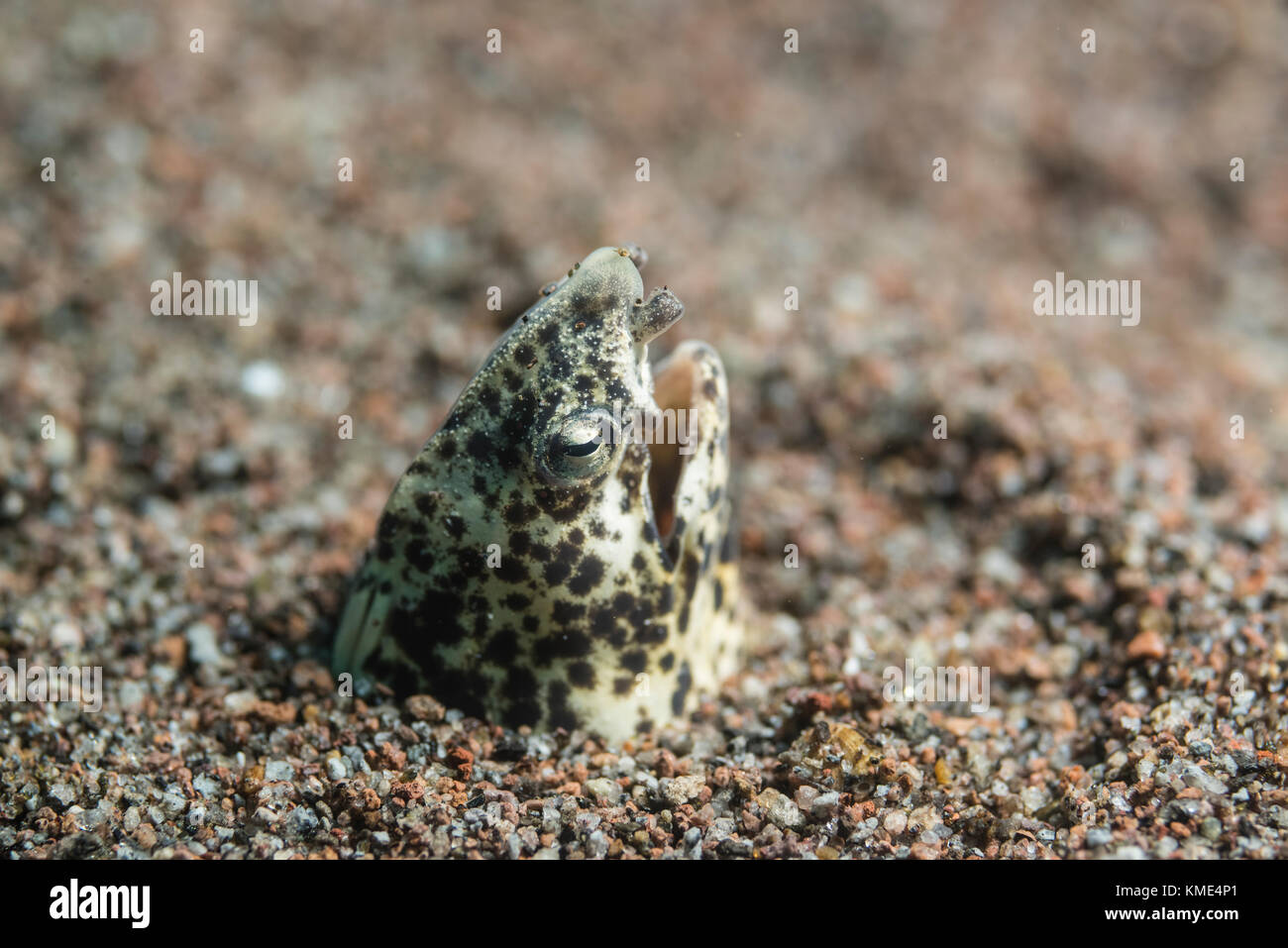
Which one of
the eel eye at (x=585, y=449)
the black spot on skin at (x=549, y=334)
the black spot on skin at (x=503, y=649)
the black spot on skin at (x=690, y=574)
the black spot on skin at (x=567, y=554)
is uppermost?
the black spot on skin at (x=549, y=334)

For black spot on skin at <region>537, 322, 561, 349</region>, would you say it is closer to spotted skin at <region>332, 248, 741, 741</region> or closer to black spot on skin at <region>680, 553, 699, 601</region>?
spotted skin at <region>332, 248, 741, 741</region>

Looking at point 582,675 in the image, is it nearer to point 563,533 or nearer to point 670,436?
point 563,533

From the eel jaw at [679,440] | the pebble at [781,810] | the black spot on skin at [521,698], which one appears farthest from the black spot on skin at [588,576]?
the pebble at [781,810]

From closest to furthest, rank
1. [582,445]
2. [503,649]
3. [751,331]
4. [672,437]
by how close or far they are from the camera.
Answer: [582,445] → [503,649] → [672,437] → [751,331]

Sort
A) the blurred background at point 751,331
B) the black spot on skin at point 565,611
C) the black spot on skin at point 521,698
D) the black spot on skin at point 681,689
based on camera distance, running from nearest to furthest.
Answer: the black spot on skin at point 565,611, the black spot on skin at point 521,698, the black spot on skin at point 681,689, the blurred background at point 751,331

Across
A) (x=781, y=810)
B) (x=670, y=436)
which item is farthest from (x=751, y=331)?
(x=781, y=810)

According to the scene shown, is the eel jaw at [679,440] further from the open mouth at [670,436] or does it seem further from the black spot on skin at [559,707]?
the black spot on skin at [559,707]
